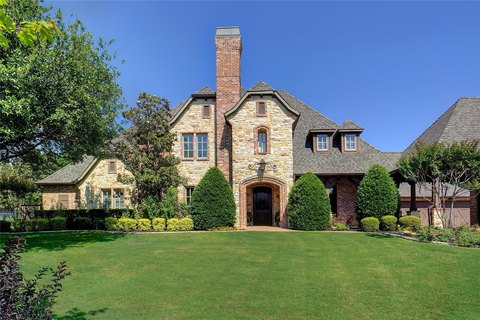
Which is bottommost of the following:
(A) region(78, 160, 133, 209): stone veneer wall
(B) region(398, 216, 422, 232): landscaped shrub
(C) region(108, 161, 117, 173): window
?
(B) region(398, 216, 422, 232): landscaped shrub

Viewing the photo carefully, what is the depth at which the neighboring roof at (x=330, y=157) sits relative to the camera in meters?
21.6

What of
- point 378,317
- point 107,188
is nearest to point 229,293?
point 378,317

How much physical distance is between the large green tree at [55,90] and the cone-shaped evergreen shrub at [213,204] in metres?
6.07

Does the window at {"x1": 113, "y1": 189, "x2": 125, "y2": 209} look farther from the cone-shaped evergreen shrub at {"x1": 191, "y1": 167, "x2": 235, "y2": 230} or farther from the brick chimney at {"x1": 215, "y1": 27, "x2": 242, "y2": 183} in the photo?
the cone-shaped evergreen shrub at {"x1": 191, "y1": 167, "x2": 235, "y2": 230}

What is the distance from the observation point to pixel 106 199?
25.0 m

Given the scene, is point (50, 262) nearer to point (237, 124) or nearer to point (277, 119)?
point (237, 124)

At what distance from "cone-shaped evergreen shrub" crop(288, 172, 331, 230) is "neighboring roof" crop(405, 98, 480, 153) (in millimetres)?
6296

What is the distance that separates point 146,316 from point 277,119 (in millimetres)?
15272

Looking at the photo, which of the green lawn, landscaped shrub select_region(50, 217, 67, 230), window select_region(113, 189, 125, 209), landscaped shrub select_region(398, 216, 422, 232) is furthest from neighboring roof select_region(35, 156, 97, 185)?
landscaped shrub select_region(398, 216, 422, 232)

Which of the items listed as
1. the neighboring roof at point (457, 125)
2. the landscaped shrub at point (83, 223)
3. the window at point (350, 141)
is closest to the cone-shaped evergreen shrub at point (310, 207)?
the window at point (350, 141)

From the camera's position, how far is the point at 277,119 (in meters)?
20.0

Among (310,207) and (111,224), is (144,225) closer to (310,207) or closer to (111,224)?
(111,224)

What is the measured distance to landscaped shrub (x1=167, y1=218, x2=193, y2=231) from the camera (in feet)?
60.4

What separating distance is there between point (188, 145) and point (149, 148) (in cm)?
309
